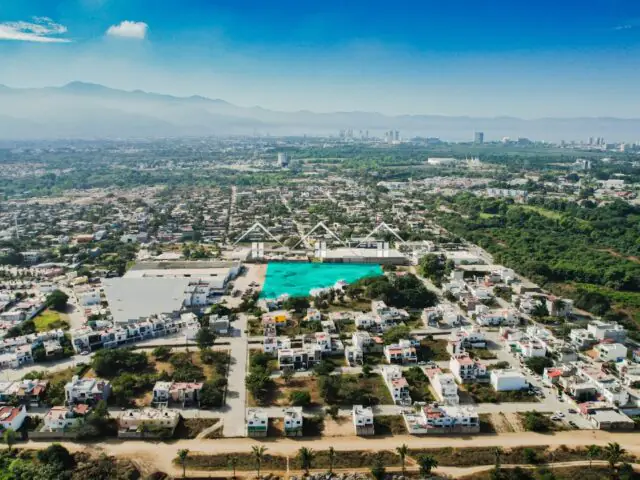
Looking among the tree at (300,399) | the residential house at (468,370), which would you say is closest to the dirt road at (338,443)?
the tree at (300,399)

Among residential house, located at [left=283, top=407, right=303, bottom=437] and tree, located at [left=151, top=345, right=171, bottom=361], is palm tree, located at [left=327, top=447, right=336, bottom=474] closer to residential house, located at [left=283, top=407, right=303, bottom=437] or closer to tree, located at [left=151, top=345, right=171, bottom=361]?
residential house, located at [left=283, top=407, right=303, bottom=437]

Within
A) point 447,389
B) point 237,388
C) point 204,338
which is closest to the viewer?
point 447,389

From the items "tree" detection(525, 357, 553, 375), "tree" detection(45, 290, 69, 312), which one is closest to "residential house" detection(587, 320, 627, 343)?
"tree" detection(525, 357, 553, 375)

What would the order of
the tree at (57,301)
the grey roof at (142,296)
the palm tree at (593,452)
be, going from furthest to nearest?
the tree at (57,301)
the grey roof at (142,296)
the palm tree at (593,452)

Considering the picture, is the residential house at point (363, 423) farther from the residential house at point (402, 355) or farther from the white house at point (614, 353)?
the white house at point (614, 353)

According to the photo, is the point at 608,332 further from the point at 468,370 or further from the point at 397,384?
the point at 397,384

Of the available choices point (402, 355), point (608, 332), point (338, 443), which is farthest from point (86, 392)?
point (608, 332)

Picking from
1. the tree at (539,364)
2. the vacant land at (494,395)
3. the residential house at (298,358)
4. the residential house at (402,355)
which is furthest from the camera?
the residential house at (402,355)
